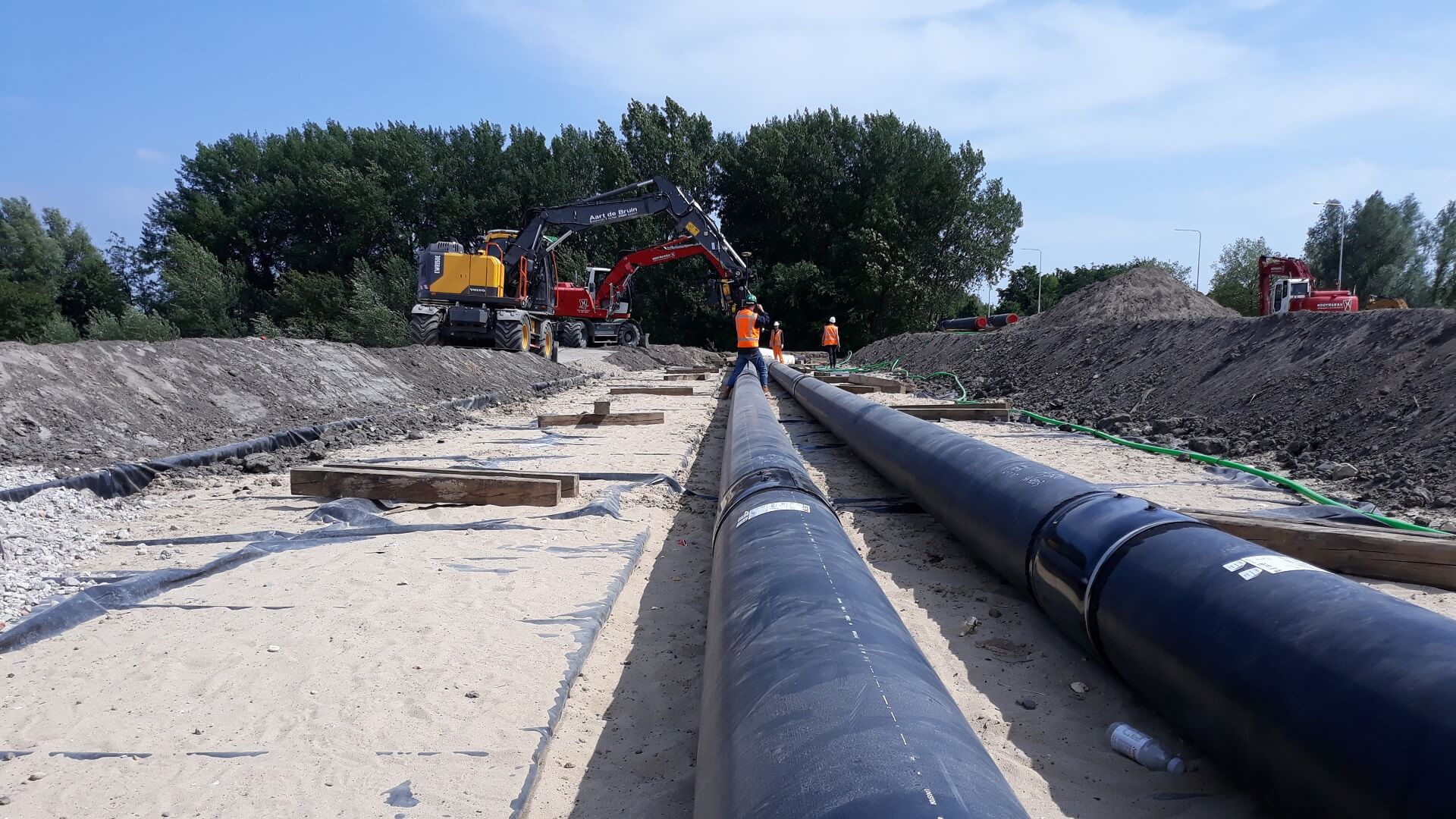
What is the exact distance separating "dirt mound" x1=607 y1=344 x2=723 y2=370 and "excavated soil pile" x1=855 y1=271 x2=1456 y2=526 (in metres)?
12.4

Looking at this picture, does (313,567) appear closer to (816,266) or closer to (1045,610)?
(1045,610)

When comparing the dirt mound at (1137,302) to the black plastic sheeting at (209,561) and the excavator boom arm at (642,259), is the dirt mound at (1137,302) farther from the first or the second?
the black plastic sheeting at (209,561)

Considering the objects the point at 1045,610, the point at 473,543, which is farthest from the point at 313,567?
the point at 1045,610

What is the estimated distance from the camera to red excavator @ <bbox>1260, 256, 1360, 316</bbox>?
719 inches

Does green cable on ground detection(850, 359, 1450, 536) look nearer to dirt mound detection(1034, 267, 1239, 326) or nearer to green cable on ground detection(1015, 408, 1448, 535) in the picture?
green cable on ground detection(1015, 408, 1448, 535)

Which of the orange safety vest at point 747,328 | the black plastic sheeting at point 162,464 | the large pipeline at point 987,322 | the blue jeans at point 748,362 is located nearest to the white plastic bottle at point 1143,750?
the black plastic sheeting at point 162,464

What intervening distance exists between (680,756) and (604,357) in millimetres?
20742

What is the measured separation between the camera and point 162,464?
18.8 feet

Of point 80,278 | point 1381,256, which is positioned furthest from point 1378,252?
point 80,278

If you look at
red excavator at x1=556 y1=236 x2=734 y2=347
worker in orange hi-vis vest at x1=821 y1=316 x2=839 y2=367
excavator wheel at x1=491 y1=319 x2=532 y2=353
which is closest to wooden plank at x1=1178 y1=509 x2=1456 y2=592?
excavator wheel at x1=491 y1=319 x2=532 y2=353

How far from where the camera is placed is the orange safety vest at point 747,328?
1127 cm

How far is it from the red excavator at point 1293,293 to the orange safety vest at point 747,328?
39.1ft

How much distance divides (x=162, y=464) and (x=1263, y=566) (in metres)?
6.42

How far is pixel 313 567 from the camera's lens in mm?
3930
